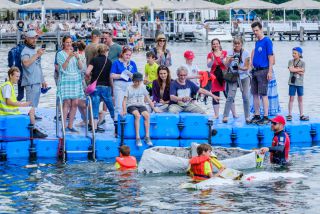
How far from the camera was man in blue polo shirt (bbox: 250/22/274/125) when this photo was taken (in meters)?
19.6

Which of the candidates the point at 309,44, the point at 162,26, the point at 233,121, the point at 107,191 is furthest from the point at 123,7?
the point at 107,191

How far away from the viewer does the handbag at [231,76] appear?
20.1m

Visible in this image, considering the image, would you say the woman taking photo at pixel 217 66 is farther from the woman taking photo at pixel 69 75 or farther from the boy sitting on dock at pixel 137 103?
the woman taking photo at pixel 69 75

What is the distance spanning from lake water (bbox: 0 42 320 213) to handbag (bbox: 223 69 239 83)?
2.47 meters

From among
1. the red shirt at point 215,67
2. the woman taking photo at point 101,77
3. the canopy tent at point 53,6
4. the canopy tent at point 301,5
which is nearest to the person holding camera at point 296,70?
the red shirt at point 215,67

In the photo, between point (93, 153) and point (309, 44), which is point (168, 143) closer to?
point (93, 153)

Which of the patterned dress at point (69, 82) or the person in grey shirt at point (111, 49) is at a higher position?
the person in grey shirt at point (111, 49)

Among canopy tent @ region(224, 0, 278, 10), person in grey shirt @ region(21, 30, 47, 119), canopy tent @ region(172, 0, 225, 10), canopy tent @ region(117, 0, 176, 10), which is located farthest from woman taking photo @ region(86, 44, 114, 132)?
canopy tent @ region(224, 0, 278, 10)

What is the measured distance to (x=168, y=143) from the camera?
19.0 m

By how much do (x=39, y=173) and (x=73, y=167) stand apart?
2.53ft

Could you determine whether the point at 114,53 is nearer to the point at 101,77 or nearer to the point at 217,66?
the point at 101,77

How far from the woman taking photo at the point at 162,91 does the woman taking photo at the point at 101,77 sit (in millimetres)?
952

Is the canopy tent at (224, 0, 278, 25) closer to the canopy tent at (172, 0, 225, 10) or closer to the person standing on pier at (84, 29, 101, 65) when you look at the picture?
the canopy tent at (172, 0, 225, 10)

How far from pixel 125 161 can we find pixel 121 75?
8.36 ft
